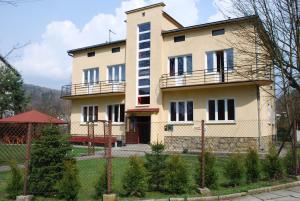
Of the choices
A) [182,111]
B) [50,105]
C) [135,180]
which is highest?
[50,105]

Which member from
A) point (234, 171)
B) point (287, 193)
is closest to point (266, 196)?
point (287, 193)

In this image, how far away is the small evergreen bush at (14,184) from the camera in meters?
8.12

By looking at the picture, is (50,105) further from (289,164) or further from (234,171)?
(234,171)

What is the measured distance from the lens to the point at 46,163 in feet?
27.3

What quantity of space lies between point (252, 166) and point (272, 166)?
827 mm

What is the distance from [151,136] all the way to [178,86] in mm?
4299

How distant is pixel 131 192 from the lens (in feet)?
27.3

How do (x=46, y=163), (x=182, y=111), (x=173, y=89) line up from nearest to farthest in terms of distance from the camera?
1. (x=46, y=163)
2. (x=173, y=89)
3. (x=182, y=111)

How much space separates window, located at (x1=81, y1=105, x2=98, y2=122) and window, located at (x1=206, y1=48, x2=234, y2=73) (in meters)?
11.2

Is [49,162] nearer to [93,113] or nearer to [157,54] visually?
[157,54]

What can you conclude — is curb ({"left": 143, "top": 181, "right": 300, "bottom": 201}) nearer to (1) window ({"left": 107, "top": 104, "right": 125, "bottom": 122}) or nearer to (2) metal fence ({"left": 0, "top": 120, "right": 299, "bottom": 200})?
(2) metal fence ({"left": 0, "top": 120, "right": 299, "bottom": 200})

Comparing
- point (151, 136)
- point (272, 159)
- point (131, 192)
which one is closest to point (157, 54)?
point (151, 136)

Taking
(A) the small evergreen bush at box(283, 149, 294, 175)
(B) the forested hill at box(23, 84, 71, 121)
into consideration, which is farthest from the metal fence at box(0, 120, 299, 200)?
(B) the forested hill at box(23, 84, 71, 121)

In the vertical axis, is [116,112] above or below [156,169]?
above
